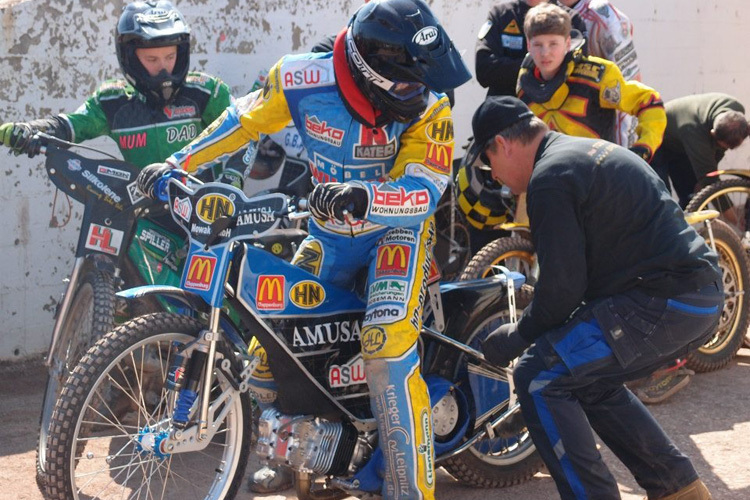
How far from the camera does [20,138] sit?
193 inches

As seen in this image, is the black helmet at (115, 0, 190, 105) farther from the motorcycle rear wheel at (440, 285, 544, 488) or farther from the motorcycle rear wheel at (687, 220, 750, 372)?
the motorcycle rear wheel at (687, 220, 750, 372)

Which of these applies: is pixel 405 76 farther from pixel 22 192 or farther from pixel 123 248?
pixel 22 192

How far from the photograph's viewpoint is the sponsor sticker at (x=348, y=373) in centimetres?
415

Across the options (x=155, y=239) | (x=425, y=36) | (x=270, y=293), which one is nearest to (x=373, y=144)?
(x=425, y=36)

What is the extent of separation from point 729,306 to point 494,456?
2561 millimetres

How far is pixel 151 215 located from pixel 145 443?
1694 mm

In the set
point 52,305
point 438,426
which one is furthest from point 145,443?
point 52,305

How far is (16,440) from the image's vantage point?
5.23 m

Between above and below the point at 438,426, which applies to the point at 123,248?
above

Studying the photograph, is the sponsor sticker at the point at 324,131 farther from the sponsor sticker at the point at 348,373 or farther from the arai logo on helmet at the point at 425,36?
the sponsor sticker at the point at 348,373

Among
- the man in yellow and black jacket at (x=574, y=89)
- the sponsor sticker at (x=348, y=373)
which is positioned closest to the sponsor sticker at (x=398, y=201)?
the sponsor sticker at (x=348, y=373)

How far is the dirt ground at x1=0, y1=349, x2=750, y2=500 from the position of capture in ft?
15.4

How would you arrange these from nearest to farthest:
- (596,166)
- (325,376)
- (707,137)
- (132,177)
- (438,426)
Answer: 1. (596,166)
2. (325,376)
3. (438,426)
4. (132,177)
5. (707,137)

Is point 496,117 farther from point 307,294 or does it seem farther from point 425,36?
point 307,294
